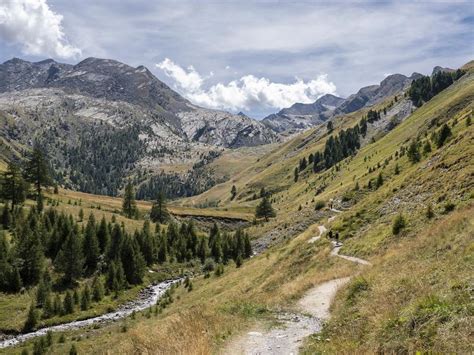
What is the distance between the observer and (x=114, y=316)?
70.2m

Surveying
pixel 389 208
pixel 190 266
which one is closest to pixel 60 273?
pixel 190 266

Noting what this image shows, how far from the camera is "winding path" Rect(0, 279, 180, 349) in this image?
200 feet

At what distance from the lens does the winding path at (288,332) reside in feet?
53.6

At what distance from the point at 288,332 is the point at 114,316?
59108mm

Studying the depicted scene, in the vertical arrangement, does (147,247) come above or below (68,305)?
above

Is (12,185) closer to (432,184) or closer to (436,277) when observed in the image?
(432,184)

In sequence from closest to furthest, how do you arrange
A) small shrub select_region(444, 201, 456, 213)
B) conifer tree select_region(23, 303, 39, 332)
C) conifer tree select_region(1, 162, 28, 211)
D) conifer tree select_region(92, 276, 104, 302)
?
small shrub select_region(444, 201, 456, 213) < conifer tree select_region(23, 303, 39, 332) < conifer tree select_region(92, 276, 104, 302) < conifer tree select_region(1, 162, 28, 211)

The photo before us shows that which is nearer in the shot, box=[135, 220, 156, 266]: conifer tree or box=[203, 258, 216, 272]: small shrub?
box=[203, 258, 216, 272]: small shrub

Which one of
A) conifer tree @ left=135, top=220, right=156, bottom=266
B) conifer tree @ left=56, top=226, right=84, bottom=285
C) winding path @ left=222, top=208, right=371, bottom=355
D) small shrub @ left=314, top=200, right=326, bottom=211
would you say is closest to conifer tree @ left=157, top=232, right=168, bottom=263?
conifer tree @ left=135, top=220, right=156, bottom=266

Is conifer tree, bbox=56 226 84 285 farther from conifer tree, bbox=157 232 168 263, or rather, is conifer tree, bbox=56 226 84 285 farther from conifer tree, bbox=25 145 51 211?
conifer tree, bbox=25 145 51 211

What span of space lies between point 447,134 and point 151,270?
7244 centimetres

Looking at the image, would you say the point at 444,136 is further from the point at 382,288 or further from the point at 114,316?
the point at 114,316

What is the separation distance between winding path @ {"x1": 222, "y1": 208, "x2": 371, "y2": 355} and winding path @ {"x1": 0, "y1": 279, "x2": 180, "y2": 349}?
51205 millimetres

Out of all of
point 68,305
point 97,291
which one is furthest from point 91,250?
point 68,305
